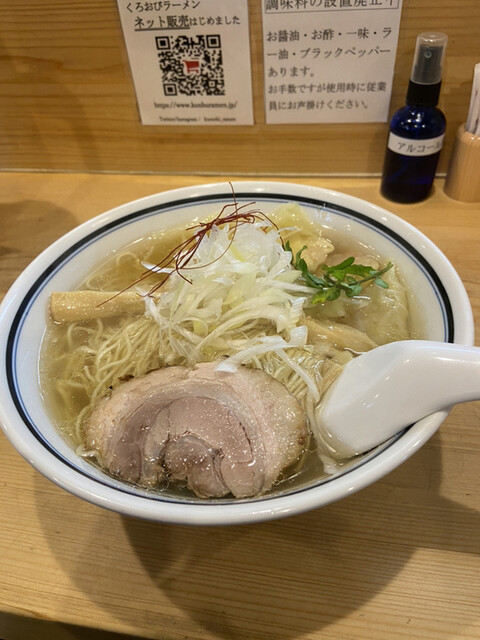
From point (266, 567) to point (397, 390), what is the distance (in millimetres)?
392

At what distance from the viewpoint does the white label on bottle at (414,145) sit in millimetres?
1505

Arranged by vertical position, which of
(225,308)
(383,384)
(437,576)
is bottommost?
(437,576)

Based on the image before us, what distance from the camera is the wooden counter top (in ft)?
2.69

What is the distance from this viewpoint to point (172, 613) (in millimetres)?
Result: 836

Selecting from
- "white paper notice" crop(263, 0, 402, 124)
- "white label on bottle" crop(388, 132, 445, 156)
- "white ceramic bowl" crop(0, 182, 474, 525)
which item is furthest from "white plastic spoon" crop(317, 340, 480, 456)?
"white paper notice" crop(263, 0, 402, 124)

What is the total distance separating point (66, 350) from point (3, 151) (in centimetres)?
119

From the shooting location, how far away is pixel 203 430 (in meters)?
0.85

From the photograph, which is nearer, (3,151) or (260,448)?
(260,448)

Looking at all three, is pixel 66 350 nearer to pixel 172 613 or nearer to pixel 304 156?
pixel 172 613

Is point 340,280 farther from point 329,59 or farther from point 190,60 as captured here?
point 190,60

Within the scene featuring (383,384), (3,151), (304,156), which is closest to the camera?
(383,384)

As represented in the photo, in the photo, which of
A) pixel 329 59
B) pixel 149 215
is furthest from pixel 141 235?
pixel 329 59

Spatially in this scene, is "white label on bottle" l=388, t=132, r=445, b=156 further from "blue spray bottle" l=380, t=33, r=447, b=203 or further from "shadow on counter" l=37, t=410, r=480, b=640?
"shadow on counter" l=37, t=410, r=480, b=640

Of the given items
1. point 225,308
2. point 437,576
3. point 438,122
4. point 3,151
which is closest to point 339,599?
point 437,576
